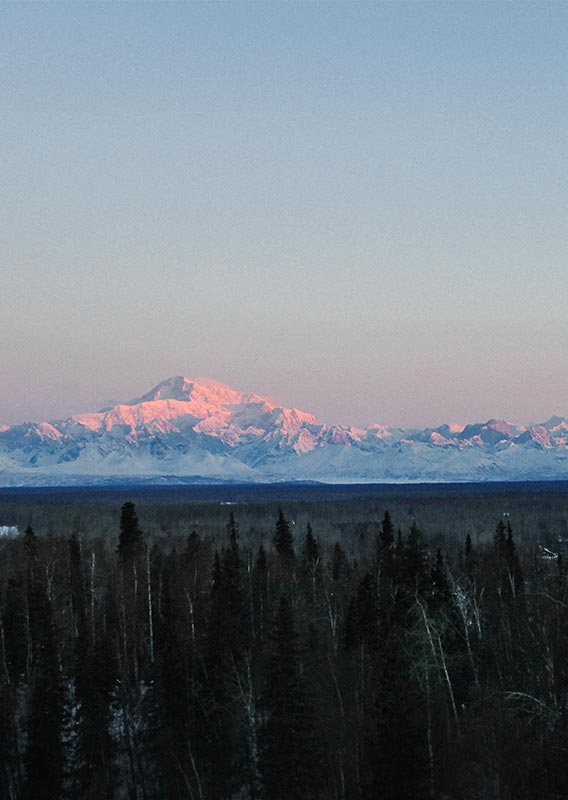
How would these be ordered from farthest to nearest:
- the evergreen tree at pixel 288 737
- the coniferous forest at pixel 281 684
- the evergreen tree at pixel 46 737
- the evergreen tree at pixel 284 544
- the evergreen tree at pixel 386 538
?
the evergreen tree at pixel 284 544 → the evergreen tree at pixel 386 538 → the evergreen tree at pixel 46 737 → the evergreen tree at pixel 288 737 → the coniferous forest at pixel 281 684

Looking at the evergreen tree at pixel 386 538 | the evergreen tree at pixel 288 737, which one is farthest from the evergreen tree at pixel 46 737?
the evergreen tree at pixel 386 538

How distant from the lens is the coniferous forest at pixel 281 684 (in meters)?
46.2

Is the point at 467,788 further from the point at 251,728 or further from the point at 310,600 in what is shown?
the point at 310,600

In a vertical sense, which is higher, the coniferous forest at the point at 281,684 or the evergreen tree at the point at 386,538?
the evergreen tree at the point at 386,538

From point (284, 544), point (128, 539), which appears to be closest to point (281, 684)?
point (128, 539)

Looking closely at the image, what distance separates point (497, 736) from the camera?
45906 mm

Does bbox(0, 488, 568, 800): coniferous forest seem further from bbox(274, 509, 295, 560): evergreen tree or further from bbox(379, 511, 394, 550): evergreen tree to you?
bbox(274, 509, 295, 560): evergreen tree

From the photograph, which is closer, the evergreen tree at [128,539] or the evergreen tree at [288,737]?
the evergreen tree at [288,737]

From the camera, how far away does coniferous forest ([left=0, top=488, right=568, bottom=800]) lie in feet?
152

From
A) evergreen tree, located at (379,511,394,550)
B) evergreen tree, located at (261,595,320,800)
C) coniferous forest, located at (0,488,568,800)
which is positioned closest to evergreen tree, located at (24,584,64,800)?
coniferous forest, located at (0,488,568,800)

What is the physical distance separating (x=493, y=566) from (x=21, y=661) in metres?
41.4

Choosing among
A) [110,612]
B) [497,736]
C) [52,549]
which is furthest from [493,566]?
[497,736]

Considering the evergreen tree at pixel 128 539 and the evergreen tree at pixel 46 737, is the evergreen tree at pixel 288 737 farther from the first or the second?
the evergreen tree at pixel 128 539

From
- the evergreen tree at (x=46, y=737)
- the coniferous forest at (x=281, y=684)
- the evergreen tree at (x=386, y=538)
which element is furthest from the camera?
the evergreen tree at (x=386, y=538)
